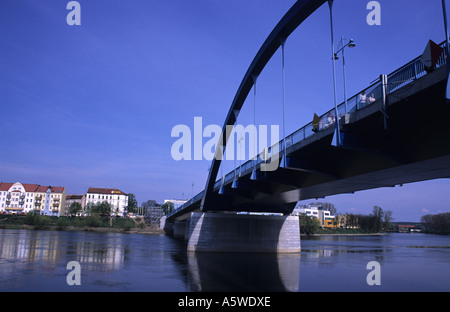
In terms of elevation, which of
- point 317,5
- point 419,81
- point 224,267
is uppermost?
point 317,5

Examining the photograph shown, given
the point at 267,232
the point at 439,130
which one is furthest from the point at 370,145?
the point at 267,232

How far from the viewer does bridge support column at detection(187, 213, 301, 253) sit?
A: 39125mm

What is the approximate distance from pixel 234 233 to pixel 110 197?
118 meters

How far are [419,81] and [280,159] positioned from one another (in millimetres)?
12176

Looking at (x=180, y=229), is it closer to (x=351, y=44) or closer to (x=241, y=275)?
(x=241, y=275)

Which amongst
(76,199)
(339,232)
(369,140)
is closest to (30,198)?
(76,199)

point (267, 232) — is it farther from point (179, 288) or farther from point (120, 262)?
point (179, 288)

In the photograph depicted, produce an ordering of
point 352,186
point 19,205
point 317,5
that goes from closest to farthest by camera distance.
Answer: point 317,5, point 352,186, point 19,205

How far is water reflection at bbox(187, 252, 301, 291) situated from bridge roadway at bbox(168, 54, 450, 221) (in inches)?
249

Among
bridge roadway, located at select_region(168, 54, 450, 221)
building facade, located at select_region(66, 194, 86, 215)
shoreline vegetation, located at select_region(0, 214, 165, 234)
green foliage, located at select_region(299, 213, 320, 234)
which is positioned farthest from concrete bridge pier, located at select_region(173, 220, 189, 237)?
building facade, located at select_region(66, 194, 86, 215)

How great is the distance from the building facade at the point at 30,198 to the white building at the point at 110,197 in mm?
10984

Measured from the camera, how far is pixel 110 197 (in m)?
147

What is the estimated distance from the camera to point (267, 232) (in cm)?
4022

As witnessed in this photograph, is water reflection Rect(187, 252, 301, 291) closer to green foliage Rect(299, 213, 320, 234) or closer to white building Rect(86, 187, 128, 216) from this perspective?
green foliage Rect(299, 213, 320, 234)
